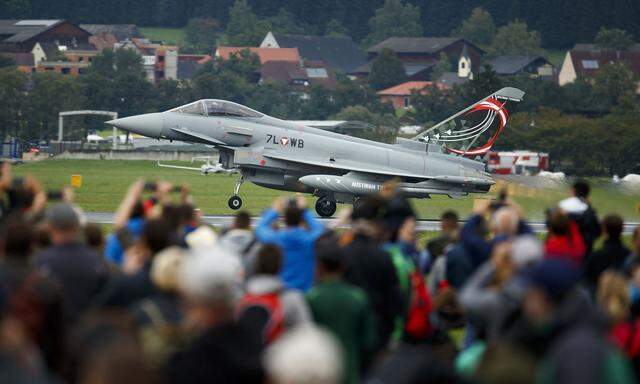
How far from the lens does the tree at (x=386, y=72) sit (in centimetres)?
13925

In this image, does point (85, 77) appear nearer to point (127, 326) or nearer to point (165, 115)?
point (165, 115)

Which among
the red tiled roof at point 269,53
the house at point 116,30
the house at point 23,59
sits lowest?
the house at point 23,59

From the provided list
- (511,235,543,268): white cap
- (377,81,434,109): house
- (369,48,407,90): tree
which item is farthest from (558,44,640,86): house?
(511,235,543,268): white cap

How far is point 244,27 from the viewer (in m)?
174

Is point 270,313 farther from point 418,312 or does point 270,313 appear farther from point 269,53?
point 269,53

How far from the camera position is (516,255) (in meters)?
8.40

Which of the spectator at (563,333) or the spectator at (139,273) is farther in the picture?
the spectator at (139,273)

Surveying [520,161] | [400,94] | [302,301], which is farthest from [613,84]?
[302,301]

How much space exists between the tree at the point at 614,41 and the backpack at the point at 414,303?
461ft

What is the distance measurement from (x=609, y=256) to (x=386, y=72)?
12870cm

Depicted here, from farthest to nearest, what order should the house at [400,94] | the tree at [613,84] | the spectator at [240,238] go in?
the house at [400,94] < the tree at [613,84] < the spectator at [240,238]

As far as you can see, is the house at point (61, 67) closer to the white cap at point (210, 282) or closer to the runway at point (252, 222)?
the runway at point (252, 222)

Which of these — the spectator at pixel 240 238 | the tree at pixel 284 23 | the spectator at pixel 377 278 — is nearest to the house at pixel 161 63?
the tree at pixel 284 23

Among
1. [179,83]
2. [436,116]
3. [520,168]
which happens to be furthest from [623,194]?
[179,83]
